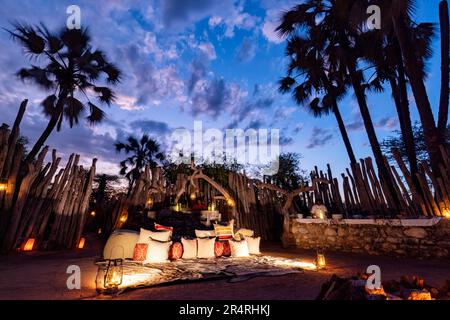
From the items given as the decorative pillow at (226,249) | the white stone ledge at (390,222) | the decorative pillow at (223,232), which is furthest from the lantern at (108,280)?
the white stone ledge at (390,222)

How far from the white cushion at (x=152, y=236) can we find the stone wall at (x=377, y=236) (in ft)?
14.1

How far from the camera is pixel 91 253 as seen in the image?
7.03 meters

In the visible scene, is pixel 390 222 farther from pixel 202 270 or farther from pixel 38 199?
pixel 38 199

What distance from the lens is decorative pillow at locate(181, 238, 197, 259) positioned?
598 centimetres

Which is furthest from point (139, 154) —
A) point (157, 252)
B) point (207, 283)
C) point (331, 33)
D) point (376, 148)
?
point (207, 283)

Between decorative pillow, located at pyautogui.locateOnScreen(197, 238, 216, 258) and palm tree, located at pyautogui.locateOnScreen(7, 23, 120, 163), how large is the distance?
5.75 meters

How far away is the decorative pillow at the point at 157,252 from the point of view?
5.41 meters

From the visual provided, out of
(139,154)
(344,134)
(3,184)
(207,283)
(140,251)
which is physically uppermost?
(139,154)

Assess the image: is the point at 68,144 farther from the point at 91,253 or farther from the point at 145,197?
the point at 91,253

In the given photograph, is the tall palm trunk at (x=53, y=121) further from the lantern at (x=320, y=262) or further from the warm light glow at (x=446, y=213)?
the warm light glow at (x=446, y=213)

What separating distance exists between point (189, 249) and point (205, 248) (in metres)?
0.39

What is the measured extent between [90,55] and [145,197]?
539 cm

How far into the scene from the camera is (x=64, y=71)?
8492 millimetres

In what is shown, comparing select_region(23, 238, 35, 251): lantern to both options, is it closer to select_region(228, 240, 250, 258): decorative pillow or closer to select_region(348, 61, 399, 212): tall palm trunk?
select_region(228, 240, 250, 258): decorative pillow
